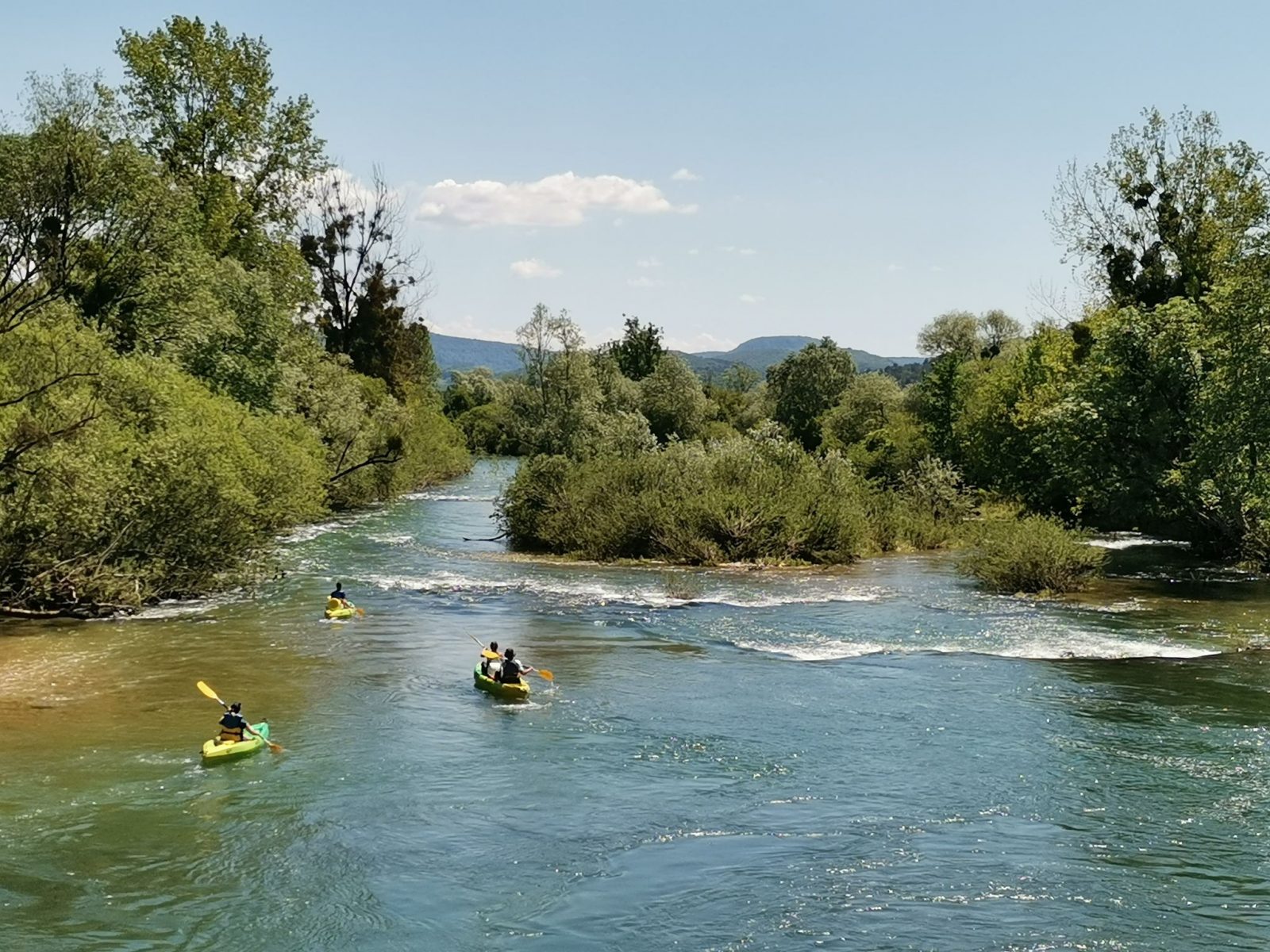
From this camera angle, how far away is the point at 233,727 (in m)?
17.4

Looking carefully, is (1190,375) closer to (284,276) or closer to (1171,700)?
(1171,700)

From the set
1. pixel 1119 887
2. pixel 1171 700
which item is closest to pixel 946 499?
pixel 1171 700

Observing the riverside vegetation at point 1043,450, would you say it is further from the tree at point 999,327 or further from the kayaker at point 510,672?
the tree at point 999,327

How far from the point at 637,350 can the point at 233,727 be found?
3595 inches

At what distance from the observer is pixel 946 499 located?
4769 centimetres

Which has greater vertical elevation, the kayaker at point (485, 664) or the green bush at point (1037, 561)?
the green bush at point (1037, 561)

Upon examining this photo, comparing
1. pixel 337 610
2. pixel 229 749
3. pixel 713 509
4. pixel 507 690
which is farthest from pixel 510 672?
pixel 713 509

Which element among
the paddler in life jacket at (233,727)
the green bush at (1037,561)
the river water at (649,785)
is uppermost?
the green bush at (1037,561)

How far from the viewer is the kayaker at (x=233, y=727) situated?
1725 cm

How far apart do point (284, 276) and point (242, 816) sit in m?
43.1

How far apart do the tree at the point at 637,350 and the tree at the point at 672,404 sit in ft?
51.0

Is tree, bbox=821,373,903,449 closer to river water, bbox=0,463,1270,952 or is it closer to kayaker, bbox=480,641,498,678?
river water, bbox=0,463,1270,952

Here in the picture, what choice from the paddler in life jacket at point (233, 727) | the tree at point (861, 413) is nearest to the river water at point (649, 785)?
the paddler in life jacket at point (233, 727)

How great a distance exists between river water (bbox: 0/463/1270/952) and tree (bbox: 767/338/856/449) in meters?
61.0
